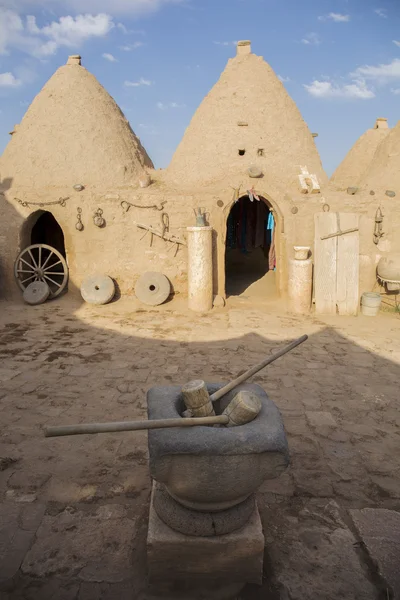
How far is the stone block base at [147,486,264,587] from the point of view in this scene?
236 cm

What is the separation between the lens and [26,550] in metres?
2.62

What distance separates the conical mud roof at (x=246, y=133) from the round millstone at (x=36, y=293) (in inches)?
183

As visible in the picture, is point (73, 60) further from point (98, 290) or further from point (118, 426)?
point (118, 426)

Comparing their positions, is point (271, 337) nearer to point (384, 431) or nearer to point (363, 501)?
point (384, 431)

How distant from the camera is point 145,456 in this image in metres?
3.69

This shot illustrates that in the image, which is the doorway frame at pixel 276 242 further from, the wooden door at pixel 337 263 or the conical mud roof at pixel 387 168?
the conical mud roof at pixel 387 168

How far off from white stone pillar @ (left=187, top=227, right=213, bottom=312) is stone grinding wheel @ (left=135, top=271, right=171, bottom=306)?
0.71 meters

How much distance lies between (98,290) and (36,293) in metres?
1.55

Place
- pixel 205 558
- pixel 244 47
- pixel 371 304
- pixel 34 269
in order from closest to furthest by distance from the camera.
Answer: pixel 205 558, pixel 371 304, pixel 34 269, pixel 244 47

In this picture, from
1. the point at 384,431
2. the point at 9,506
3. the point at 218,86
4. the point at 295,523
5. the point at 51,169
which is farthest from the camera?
the point at 218,86

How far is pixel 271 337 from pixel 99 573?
5.32 meters

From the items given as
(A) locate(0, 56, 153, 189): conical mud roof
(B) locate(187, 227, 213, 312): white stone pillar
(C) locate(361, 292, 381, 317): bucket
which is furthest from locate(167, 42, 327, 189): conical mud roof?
(C) locate(361, 292, 381, 317): bucket

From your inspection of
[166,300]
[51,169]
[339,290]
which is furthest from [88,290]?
[339,290]

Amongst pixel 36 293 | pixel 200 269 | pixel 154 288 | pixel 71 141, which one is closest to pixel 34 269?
pixel 36 293
